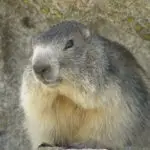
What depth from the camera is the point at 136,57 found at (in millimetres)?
5266

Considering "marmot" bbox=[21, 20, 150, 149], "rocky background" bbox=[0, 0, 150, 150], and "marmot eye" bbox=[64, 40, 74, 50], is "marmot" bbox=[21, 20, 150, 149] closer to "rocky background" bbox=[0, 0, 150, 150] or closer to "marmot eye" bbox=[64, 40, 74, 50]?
"marmot eye" bbox=[64, 40, 74, 50]

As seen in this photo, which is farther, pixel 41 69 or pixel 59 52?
pixel 59 52

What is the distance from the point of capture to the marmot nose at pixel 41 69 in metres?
4.14

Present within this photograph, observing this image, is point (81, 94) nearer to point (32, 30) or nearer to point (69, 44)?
point (69, 44)

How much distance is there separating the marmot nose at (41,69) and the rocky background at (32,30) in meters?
1.19

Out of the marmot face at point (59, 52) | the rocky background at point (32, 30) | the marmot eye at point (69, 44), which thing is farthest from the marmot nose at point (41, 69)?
the rocky background at point (32, 30)

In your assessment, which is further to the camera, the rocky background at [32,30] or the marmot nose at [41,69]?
the rocky background at [32,30]

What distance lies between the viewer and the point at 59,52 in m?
4.32

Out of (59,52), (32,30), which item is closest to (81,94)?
(59,52)

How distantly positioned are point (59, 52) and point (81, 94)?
1.06 ft

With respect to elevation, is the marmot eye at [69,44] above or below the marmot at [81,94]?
above

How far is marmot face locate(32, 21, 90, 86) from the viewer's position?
13.7 ft

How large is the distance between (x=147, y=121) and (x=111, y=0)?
103 centimetres

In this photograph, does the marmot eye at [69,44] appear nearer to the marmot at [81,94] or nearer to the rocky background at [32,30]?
the marmot at [81,94]
